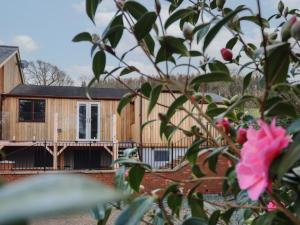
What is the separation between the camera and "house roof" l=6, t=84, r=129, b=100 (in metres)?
16.8

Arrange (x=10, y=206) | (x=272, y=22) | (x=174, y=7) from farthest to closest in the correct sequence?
(x=272, y=22), (x=174, y=7), (x=10, y=206)

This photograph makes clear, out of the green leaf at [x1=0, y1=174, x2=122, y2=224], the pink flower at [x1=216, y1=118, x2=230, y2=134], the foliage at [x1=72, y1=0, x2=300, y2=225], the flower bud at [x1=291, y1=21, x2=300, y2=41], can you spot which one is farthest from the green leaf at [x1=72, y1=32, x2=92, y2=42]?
the green leaf at [x1=0, y1=174, x2=122, y2=224]

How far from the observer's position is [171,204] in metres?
1.07

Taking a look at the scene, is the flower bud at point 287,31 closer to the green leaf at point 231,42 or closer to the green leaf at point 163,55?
the green leaf at point 163,55

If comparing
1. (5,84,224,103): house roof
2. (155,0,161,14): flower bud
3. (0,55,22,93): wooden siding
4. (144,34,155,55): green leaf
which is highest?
(0,55,22,93): wooden siding

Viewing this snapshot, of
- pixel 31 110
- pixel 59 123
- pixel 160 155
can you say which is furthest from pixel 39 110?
pixel 160 155

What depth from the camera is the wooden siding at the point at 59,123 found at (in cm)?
1599

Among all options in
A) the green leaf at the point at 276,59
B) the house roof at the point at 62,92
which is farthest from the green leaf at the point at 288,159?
the house roof at the point at 62,92

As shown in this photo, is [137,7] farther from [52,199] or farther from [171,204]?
[52,199]

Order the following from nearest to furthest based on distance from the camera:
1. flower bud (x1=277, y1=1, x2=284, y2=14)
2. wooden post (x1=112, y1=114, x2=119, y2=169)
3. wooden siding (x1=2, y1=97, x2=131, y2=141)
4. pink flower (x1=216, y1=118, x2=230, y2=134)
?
pink flower (x1=216, y1=118, x2=230, y2=134) → flower bud (x1=277, y1=1, x2=284, y2=14) → wooden post (x1=112, y1=114, x2=119, y2=169) → wooden siding (x1=2, y1=97, x2=131, y2=141)

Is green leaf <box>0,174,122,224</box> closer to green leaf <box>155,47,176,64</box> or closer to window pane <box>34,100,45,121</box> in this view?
green leaf <box>155,47,176,64</box>

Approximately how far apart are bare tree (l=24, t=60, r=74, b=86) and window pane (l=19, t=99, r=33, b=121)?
27.2 ft

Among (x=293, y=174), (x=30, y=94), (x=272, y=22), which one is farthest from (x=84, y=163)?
(x=293, y=174)

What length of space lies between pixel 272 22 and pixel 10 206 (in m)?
2.15
